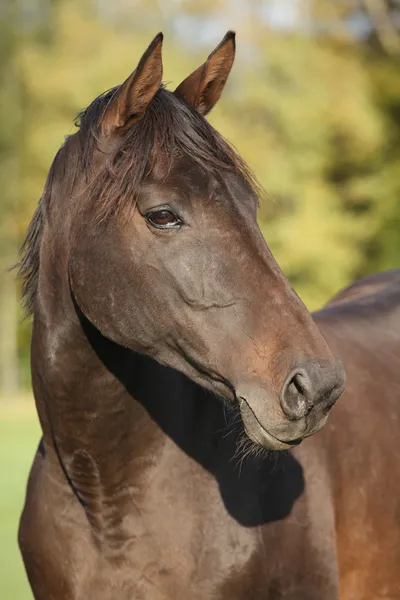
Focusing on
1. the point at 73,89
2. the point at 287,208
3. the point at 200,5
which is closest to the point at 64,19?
the point at 73,89

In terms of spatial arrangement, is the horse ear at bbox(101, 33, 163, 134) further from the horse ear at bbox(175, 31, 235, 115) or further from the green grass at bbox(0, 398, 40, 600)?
the green grass at bbox(0, 398, 40, 600)

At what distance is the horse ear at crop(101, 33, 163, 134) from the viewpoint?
2.73m

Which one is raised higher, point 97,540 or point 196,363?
point 196,363

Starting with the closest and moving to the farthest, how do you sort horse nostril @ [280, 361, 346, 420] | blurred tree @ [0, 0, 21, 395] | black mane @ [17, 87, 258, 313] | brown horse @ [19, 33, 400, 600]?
horse nostril @ [280, 361, 346, 420]
brown horse @ [19, 33, 400, 600]
black mane @ [17, 87, 258, 313]
blurred tree @ [0, 0, 21, 395]

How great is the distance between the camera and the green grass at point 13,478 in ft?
23.2

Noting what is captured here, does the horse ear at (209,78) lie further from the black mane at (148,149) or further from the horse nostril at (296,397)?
the horse nostril at (296,397)

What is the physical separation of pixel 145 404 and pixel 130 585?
62cm

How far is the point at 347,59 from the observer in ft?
97.9

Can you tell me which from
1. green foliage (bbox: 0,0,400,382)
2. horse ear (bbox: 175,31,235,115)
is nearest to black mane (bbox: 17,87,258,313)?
horse ear (bbox: 175,31,235,115)

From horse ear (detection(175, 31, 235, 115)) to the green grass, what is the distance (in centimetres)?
461

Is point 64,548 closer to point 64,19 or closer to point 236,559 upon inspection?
point 236,559

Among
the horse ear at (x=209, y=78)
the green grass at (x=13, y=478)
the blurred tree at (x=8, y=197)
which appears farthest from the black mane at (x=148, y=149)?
the blurred tree at (x=8, y=197)

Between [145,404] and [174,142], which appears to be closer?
[174,142]

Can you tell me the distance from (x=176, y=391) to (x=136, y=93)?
3.51 feet
